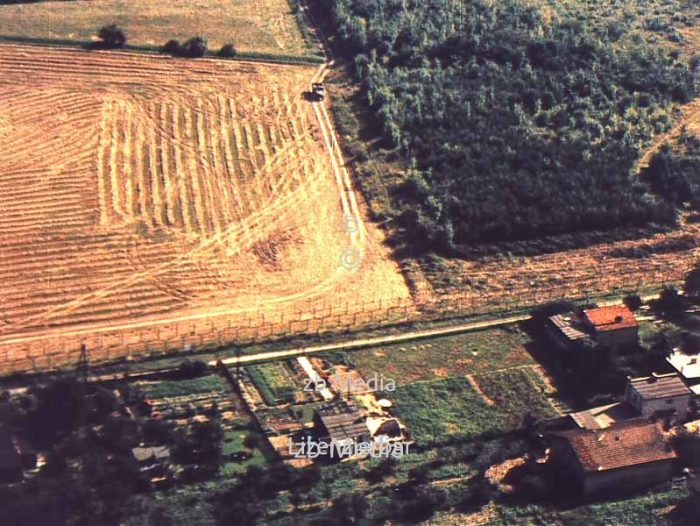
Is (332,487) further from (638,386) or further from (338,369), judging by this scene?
(638,386)

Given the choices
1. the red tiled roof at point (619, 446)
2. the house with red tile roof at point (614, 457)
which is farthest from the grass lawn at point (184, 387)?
the red tiled roof at point (619, 446)

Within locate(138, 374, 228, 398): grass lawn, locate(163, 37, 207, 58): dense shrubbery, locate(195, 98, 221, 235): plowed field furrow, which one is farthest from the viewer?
locate(163, 37, 207, 58): dense shrubbery

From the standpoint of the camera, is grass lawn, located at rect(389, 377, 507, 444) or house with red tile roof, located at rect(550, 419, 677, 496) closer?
house with red tile roof, located at rect(550, 419, 677, 496)

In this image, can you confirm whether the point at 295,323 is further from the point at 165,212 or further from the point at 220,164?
the point at 220,164

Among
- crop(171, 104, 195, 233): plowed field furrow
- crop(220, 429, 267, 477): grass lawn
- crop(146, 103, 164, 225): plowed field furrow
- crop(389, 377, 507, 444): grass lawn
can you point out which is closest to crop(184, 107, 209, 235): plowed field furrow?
crop(171, 104, 195, 233): plowed field furrow

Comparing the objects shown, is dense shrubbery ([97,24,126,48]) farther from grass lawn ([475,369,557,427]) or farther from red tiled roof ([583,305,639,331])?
red tiled roof ([583,305,639,331])

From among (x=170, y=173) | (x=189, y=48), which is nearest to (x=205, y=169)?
(x=170, y=173)

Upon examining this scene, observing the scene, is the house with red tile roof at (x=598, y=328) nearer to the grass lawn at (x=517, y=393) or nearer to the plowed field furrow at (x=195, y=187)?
the grass lawn at (x=517, y=393)
